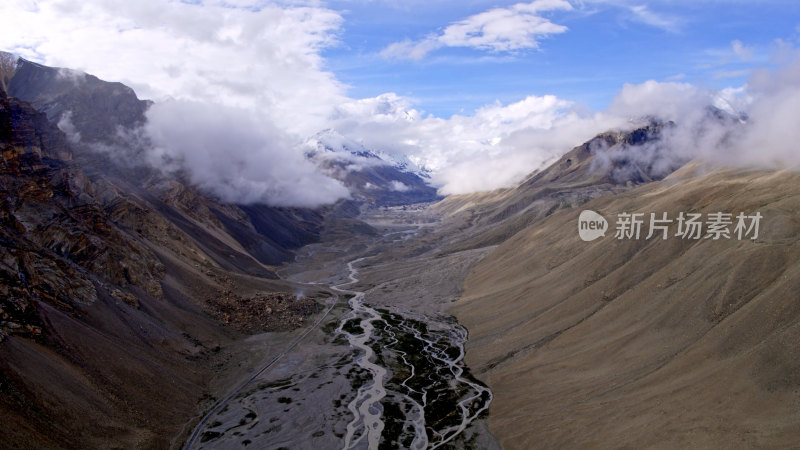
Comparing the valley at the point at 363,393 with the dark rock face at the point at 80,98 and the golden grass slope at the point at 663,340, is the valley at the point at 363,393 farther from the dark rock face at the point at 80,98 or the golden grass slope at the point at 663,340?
the dark rock face at the point at 80,98

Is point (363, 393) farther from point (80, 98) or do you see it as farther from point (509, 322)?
point (80, 98)

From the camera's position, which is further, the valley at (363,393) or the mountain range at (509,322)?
the valley at (363,393)

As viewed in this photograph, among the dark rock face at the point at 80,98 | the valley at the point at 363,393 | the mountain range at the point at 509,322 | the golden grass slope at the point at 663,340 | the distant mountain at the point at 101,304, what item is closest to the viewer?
the golden grass slope at the point at 663,340

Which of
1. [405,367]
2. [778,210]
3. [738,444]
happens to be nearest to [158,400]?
[405,367]

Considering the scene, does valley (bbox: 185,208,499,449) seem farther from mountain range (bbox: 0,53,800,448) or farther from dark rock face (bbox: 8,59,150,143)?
dark rock face (bbox: 8,59,150,143)

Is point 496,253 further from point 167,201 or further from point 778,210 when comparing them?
point 167,201

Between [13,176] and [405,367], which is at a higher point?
[13,176]

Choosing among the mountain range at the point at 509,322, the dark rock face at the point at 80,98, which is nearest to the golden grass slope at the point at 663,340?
the mountain range at the point at 509,322

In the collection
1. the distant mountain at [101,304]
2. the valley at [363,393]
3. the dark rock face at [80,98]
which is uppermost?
the dark rock face at [80,98]
